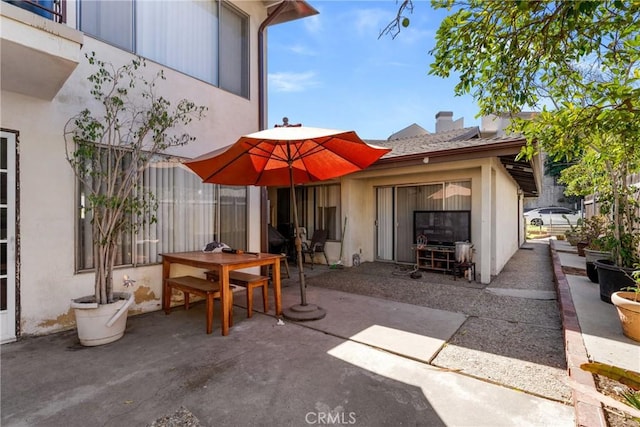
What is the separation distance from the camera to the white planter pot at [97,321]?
10.6 ft

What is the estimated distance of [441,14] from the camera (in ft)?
7.93

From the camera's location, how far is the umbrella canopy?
132 inches

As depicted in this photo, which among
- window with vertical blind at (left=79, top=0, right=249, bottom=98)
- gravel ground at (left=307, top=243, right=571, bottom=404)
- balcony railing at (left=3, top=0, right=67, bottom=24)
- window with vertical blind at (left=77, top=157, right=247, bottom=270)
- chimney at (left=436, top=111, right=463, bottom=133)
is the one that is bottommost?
gravel ground at (left=307, top=243, right=571, bottom=404)

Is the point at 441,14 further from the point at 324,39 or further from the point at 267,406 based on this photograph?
the point at 324,39

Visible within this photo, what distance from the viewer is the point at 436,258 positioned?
7.14 m

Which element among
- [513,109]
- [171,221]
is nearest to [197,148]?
[171,221]

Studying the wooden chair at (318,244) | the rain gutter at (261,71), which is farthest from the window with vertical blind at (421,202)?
the rain gutter at (261,71)

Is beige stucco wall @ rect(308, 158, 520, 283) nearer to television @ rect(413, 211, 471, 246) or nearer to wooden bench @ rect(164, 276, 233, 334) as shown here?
television @ rect(413, 211, 471, 246)

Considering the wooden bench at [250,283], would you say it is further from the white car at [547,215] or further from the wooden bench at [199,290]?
the white car at [547,215]

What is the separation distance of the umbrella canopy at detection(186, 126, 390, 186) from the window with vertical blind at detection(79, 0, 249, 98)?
212 centimetres

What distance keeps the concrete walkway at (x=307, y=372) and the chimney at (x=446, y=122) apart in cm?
1201

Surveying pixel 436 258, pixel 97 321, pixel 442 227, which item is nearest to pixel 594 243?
pixel 442 227

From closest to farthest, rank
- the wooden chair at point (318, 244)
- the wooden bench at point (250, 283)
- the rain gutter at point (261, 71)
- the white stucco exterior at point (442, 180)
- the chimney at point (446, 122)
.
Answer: the wooden bench at point (250, 283)
the rain gutter at point (261, 71)
the white stucco exterior at point (442, 180)
the wooden chair at point (318, 244)
the chimney at point (446, 122)

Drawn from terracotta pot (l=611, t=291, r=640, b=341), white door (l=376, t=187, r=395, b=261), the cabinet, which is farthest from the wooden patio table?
white door (l=376, t=187, r=395, b=261)
